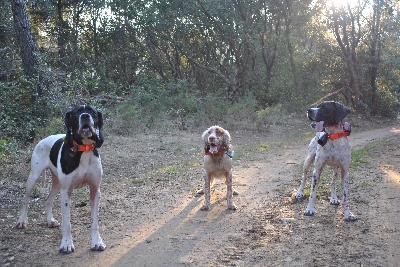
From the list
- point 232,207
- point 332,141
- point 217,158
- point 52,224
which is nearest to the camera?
point 52,224

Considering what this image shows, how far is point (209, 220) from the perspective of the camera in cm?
586

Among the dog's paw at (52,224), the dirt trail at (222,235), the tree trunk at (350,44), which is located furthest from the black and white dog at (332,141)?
the tree trunk at (350,44)

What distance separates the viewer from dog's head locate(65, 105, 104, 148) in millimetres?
4590

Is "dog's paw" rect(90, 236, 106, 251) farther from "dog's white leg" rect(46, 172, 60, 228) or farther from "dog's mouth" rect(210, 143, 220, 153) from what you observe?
"dog's mouth" rect(210, 143, 220, 153)

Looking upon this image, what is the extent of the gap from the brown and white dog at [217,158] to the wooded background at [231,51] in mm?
9381

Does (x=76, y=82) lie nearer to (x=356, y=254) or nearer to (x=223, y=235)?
(x=223, y=235)

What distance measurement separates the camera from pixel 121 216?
606cm

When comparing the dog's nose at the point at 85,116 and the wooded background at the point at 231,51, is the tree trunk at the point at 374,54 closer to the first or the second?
Answer: the wooded background at the point at 231,51

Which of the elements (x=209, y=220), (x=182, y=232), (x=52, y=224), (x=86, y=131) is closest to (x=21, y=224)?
(x=52, y=224)

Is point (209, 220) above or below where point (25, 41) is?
below

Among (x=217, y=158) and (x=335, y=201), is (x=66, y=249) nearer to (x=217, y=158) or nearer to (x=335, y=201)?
(x=217, y=158)

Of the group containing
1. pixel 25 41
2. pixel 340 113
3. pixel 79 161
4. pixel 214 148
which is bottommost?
pixel 214 148

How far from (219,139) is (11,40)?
9.50 metres

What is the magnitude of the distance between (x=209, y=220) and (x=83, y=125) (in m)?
2.19
